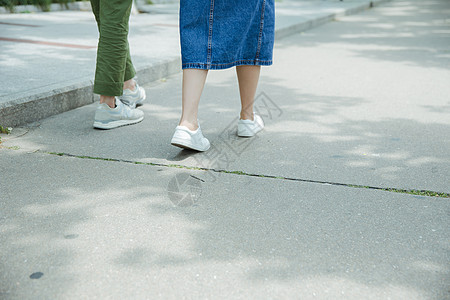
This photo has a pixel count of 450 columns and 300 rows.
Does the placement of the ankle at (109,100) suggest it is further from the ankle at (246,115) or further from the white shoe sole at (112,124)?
the ankle at (246,115)

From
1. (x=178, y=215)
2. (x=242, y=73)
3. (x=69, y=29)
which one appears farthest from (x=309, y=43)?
(x=178, y=215)

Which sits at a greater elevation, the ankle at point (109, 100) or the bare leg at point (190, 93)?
the bare leg at point (190, 93)

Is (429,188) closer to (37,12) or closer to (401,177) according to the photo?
(401,177)

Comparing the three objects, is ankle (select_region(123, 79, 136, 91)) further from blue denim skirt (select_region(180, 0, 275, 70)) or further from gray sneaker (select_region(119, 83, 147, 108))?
blue denim skirt (select_region(180, 0, 275, 70))

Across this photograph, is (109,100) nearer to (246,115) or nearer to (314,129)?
(246,115)

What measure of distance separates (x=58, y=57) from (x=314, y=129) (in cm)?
283

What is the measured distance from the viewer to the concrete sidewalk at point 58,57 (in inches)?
145

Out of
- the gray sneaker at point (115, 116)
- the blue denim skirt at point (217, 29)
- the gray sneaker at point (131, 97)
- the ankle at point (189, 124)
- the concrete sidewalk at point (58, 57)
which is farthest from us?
the gray sneaker at point (131, 97)

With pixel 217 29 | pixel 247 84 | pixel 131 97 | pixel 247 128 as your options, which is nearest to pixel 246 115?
pixel 247 128

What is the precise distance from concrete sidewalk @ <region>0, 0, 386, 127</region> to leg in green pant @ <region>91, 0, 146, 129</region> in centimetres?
52

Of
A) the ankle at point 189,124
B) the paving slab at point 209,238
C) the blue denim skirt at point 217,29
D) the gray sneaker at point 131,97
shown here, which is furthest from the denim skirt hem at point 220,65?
the gray sneaker at point 131,97

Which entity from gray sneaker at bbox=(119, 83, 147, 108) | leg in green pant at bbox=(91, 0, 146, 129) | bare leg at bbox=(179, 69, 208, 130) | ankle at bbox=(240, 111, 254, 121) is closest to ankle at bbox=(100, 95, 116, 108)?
leg in green pant at bbox=(91, 0, 146, 129)

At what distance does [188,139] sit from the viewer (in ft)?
9.63

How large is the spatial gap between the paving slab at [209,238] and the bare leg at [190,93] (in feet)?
1.14
